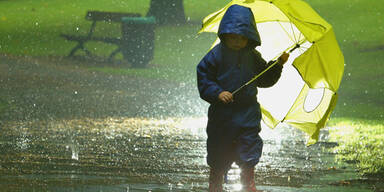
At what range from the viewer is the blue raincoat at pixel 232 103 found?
571 centimetres

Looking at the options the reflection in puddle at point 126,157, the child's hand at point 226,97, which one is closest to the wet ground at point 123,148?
the reflection in puddle at point 126,157

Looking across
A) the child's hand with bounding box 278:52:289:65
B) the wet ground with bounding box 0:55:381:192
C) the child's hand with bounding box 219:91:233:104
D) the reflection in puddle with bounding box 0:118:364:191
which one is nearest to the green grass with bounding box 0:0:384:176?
the reflection in puddle with bounding box 0:118:364:191

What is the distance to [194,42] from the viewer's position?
28.2 metres

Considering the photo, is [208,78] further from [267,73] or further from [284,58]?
[284,58]

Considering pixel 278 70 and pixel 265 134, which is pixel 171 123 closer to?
pixel 265 134

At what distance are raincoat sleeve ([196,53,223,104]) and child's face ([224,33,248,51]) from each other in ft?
0.55

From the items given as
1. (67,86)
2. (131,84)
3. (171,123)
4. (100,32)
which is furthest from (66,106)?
(100,32)

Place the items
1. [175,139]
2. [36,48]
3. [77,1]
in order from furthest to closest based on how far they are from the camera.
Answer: [77,1] → [36,48] → [175,139]

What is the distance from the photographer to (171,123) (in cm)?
1159

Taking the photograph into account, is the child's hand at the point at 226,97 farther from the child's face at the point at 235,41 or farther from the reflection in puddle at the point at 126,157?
the reflection in puddle at the point at 126,157

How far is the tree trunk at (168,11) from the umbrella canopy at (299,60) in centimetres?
2409

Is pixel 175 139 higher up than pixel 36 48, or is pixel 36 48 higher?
pixel 36 48

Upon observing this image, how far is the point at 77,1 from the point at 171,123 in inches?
1008

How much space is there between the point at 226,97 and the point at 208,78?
1.05ft
